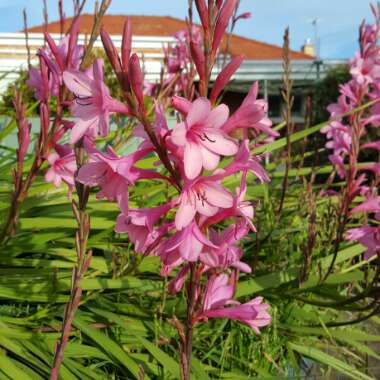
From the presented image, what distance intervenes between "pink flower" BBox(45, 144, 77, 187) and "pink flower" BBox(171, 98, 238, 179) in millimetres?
Result: 1015

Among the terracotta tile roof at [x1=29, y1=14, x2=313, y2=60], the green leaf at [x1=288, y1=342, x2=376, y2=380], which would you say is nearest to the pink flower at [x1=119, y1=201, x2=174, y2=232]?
the green leaf at [x1=288, y1=342, x2=376, y2=380]

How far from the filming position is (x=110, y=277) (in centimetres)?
200

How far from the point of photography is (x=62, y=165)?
182cm

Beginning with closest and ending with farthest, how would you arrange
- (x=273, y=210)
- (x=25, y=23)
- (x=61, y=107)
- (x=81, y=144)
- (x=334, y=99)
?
(x=81, y=144)
(x=61, y=107)
(x=25, y=23)
(x=273, y=210)
(x=334, y=99)

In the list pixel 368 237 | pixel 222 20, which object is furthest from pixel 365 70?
pixel 222 20

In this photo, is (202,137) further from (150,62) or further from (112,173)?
(150,62)

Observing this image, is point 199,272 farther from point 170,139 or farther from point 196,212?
point 170,139

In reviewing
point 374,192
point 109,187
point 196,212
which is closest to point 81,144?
point 109,187

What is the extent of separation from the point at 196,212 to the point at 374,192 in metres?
1.57

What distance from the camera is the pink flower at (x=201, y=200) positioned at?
85 cm

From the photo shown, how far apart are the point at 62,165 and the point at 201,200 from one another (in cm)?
105

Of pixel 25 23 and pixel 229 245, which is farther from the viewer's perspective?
pixel 25 23

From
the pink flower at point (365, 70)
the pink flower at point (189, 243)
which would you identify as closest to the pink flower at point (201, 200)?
the pink flower at point (189, 243)

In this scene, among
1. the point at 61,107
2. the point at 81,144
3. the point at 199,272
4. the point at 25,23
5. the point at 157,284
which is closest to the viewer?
the point at 81,144
